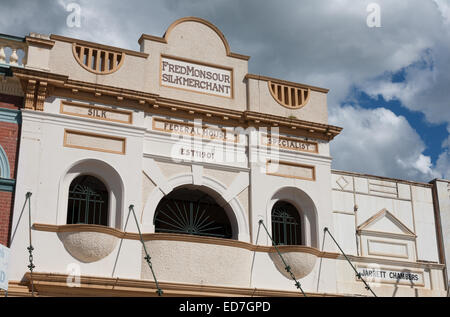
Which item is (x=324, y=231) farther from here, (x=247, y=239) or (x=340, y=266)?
(x=247, y=239)

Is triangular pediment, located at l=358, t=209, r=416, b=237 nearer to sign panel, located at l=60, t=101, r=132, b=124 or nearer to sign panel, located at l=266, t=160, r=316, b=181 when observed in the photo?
sign panel, located at l=266, t=160, r=316, b=181

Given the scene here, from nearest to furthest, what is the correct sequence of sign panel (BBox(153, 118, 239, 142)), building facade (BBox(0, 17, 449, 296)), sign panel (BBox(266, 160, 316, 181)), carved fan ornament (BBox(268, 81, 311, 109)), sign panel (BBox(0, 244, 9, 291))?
sign panel (BBox(0, 244, 9, 291)) → building facade (BBox(0, 17, 449, 296)) → sign panel (BBox(153, 118, 239, 142)) → sign panel (BBox(266, 160, 316, 181)) → carved fan ornament (BBox(268, 81, 311, 109))

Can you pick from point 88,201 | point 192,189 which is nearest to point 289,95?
point 192,189

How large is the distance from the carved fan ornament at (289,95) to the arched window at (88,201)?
21.5 feet

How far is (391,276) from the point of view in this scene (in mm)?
22406

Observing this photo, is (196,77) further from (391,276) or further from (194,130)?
(391,276)

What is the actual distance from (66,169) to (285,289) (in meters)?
7.38

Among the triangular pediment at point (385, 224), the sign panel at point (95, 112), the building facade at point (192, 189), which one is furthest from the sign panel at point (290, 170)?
the sign panel at point (95, 112)

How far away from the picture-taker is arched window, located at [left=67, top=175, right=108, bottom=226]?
19516 millimetres

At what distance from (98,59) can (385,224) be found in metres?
11.0

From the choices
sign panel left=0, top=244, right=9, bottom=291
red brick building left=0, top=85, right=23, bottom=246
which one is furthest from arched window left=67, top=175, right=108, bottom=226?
sign panel left=0, top=244, right=9, bottom=291

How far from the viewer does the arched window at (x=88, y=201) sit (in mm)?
19516

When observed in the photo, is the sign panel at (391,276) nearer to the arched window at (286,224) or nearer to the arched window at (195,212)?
the arched window at (286,224)

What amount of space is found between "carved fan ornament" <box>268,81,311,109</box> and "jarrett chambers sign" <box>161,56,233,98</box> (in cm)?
156
